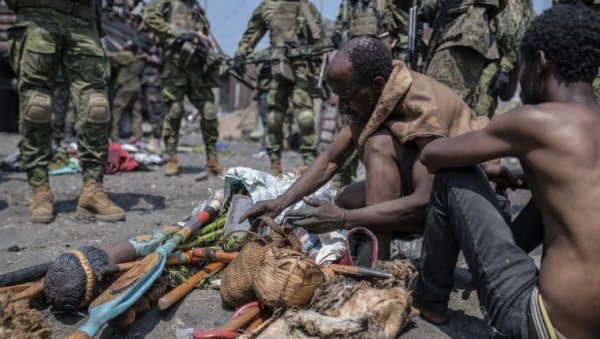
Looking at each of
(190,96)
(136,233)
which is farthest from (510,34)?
(136,233)

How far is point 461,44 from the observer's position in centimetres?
393

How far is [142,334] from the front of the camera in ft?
7.98

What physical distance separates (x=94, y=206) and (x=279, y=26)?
3864mm

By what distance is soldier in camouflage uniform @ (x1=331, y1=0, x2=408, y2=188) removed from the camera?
18.4ft

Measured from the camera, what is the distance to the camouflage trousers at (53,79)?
162 inches

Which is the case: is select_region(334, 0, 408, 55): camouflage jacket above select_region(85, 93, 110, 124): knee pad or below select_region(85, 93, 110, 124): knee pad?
above

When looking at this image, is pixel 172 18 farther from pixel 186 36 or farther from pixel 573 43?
pixel 573 43

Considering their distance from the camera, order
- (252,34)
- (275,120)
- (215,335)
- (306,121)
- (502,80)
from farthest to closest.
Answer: (252,34) → (275,120) → (306,121) → (502,80) → (215,335)

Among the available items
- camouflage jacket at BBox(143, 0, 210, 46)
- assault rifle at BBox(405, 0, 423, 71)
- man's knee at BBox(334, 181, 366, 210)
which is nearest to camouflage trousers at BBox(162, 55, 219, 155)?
camouflage jacket at BBox(143, 0, 210, 46)

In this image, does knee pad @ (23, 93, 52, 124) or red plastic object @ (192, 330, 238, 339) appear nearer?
red plastic object @ (192, 330, 238, 339)

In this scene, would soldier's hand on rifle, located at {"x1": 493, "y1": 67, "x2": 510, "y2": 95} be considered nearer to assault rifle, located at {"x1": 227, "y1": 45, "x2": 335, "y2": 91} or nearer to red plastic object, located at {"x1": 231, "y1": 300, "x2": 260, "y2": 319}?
assault rifle, located at {"x1": 227, "y1": 45, "x2": 335, "y2": 91}

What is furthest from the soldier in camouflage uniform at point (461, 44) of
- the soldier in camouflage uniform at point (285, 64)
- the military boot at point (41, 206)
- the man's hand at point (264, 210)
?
the military boot at point (41, 206)

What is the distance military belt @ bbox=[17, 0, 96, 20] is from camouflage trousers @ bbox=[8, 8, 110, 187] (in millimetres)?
33

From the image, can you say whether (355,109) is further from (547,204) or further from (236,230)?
(547,204)
